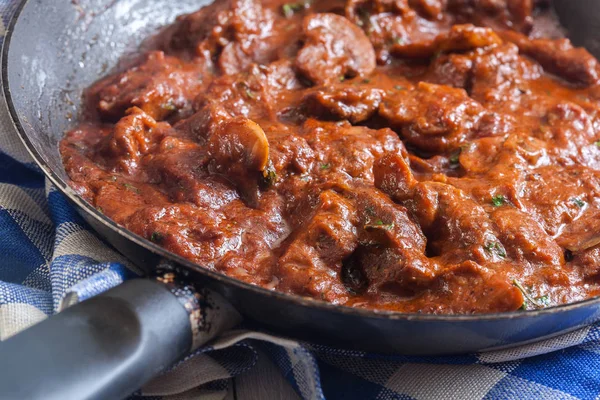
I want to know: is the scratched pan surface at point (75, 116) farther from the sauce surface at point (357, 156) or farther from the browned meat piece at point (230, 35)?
the browned meat piece at point (230, 35)

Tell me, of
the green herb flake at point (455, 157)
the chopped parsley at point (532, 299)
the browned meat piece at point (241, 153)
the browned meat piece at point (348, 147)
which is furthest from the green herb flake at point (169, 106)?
the chopped parsley at point (532, 299)

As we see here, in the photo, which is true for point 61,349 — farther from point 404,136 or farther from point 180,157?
point 404,136

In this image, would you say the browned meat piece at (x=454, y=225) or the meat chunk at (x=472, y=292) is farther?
the browned meat piece at (x=454, y=225)

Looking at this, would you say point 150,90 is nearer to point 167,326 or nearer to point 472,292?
point 167,326

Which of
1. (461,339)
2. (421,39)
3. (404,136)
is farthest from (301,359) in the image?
(421,39)

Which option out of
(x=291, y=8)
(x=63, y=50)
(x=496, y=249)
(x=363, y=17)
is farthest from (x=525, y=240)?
(x=63, y=50)

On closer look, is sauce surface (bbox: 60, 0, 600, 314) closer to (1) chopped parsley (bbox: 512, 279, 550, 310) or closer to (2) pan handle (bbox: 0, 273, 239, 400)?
(1) chopped parsley (bbox: 512, 279, 550, 310)

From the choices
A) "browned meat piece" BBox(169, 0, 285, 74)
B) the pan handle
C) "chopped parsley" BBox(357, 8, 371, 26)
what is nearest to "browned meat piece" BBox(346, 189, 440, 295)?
the pan handle
